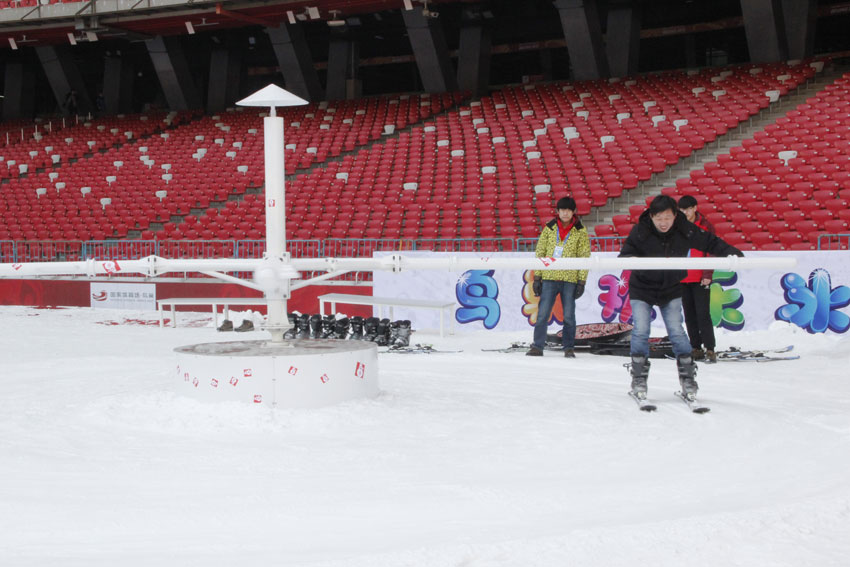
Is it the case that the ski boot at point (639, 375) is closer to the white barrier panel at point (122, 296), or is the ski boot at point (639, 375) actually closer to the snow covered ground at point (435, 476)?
the snow covered ground at point (435, 476)

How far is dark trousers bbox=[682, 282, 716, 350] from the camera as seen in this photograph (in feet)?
30.4

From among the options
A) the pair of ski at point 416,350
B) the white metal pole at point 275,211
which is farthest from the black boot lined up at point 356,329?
the white metal pole at point 275,211

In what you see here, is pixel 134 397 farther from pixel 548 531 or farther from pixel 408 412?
pixel 548 531

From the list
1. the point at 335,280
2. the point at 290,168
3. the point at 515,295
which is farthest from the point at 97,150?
the point at 515,295

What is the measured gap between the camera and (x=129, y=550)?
11.6 feet

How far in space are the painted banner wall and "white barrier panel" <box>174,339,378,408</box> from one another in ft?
17.0

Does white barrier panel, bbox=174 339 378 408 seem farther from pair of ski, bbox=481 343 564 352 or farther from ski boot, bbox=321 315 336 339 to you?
ski boot, bbox=321 315 336 339

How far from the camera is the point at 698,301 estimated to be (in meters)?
9.30

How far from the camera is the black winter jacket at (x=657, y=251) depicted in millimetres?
6805

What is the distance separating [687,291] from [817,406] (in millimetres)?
2753

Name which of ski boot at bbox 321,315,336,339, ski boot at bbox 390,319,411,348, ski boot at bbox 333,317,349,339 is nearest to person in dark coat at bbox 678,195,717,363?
ski boot at bbox 390,319,411,348

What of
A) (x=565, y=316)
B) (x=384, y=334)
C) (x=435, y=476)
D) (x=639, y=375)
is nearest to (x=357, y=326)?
(x=384, y=334)

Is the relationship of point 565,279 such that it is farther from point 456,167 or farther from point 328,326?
point 456,167

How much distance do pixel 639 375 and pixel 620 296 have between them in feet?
17.9
